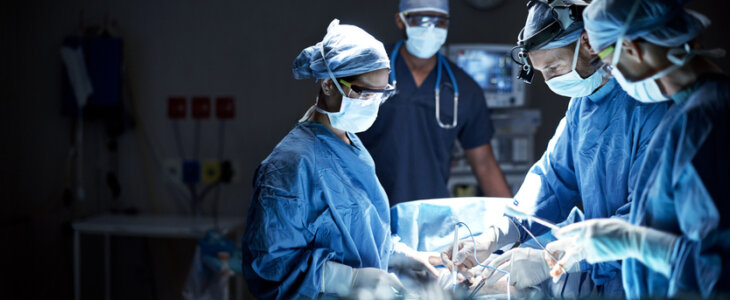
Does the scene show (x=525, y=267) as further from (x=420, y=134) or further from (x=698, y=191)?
(x=420, y=134)

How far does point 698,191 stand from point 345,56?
0.79m

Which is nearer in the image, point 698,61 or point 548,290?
point 698,61

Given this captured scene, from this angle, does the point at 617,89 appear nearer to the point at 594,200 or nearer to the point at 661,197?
the point at 594,200

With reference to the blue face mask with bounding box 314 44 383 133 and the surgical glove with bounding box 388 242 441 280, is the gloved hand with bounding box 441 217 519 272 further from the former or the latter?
the blue face mask with bounding box 314 44 383 133

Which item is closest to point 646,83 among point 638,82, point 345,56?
point 638,82

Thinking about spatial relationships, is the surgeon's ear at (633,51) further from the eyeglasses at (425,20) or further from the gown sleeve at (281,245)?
the eyeglasses at (425,20)

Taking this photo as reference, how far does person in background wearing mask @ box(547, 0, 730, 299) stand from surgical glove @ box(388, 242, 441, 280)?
0.45 metres

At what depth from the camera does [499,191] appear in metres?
2.64

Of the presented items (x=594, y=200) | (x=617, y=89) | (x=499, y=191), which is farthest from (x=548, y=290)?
(x=499, y=191)

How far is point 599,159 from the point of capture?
1.37m

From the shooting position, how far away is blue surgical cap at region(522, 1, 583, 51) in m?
1.35

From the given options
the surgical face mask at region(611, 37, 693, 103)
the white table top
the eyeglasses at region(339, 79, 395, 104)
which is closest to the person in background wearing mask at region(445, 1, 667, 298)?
the surgical face mask at region(611, 37, 693, 103)

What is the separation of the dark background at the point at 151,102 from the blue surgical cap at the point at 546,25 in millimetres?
1926

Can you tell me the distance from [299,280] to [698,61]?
2.87 ft
